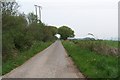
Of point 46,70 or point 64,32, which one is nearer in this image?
point 46,70

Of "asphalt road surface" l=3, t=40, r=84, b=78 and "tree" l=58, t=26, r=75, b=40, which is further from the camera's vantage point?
"tree" l=58, t=26, r=75, b=40

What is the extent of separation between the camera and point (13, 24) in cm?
3030

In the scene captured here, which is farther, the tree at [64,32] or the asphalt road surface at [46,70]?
the tree at [64,32]

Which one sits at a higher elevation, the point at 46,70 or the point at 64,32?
the point at 64,32

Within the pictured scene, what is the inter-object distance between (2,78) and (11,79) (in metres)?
0.68

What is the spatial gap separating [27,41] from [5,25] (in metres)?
11.3

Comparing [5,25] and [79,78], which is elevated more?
[5,25]

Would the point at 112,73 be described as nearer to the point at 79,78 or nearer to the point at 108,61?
the point at 79,78

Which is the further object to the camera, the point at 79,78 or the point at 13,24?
the point at 13,24

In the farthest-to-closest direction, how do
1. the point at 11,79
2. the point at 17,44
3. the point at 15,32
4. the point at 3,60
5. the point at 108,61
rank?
the point at 17,44
the point at 15,32
the point at 3,60
the point at 108,61
the point at 11,79

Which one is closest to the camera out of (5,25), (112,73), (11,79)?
(112,73)

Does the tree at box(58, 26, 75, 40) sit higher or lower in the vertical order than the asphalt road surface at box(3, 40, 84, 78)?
higher

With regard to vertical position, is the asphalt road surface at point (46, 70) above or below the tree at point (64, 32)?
below

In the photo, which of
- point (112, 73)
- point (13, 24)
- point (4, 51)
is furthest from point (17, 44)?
point (112, 73)
